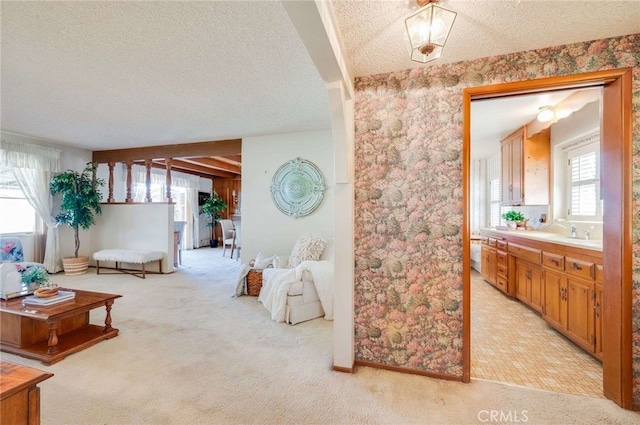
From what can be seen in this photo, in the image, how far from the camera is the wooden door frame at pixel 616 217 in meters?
1.72

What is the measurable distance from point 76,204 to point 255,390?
17.0 ft

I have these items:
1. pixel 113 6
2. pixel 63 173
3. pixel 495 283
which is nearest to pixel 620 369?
pixel 495 283

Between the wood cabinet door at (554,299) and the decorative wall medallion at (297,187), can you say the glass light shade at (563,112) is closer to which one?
the wood cabinet door at (554,299)

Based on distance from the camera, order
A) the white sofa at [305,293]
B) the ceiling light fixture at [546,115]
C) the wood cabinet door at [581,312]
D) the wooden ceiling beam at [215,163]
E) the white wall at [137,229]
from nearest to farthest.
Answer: the wood cabinet door at [581,312] < the white sofa at [305,293] < the ceiling light fixture at [546,115] < the white wall at [137,229] < the wooden ceiling beam at [215,163]

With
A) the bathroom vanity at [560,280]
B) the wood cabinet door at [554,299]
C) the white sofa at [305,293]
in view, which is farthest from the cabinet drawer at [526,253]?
the white sofa at [305,293]

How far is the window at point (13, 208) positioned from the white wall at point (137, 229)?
1.03m

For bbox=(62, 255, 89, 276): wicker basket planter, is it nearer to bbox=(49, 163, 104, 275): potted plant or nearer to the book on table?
bbox=(49, 163, 104, 275): potted plant

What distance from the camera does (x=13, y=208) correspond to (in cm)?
475

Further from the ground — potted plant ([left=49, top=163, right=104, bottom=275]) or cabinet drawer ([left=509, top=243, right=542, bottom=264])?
potted plant ([left=49, top=163, right=104, bottom=275])

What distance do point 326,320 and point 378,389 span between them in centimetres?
126

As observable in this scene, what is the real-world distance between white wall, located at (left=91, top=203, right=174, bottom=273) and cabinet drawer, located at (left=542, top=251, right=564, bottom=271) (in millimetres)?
5766

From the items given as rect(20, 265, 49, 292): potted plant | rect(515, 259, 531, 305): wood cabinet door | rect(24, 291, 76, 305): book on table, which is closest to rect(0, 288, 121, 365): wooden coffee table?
rect(24, 291, 76, 305): book on table
